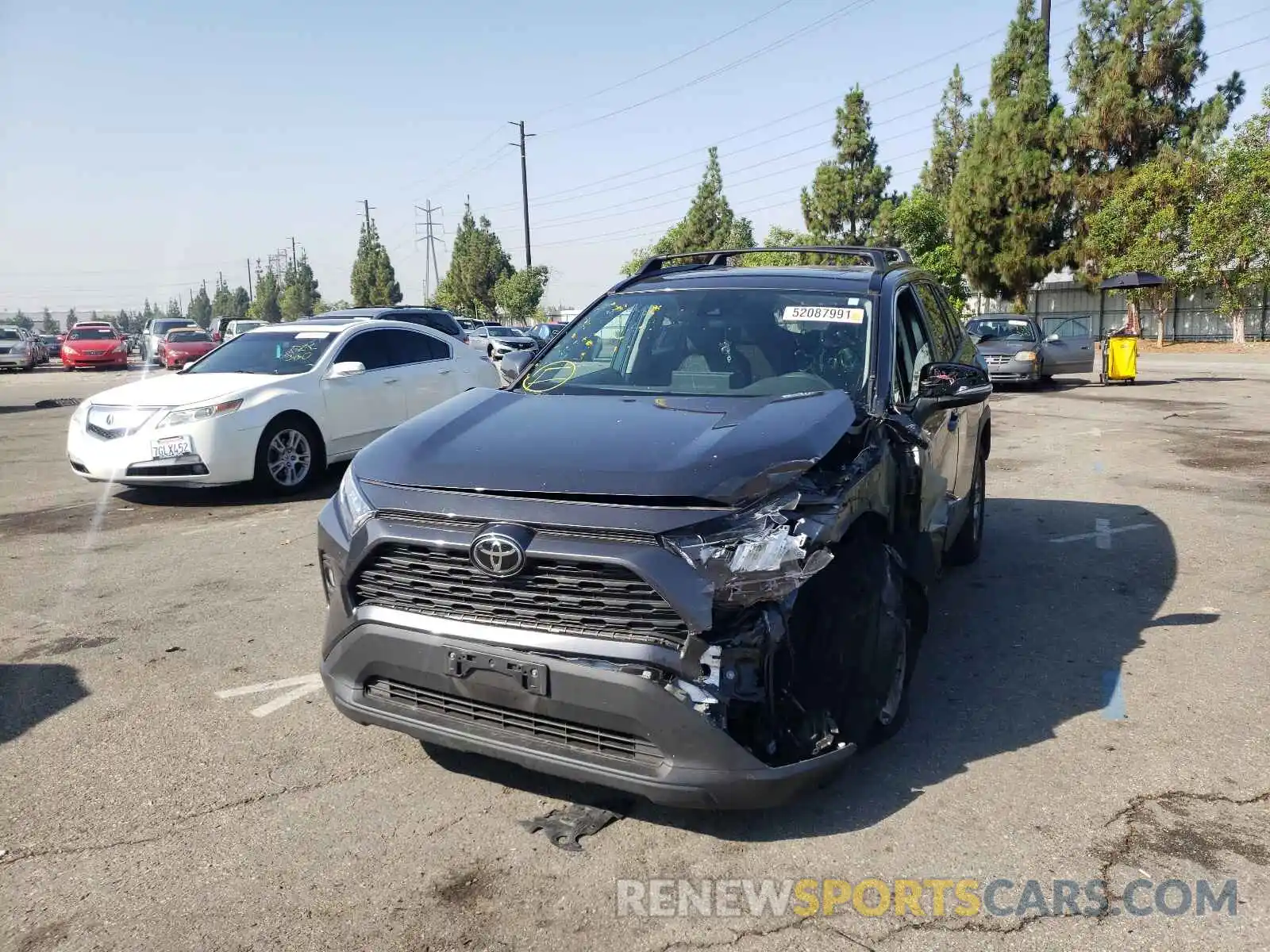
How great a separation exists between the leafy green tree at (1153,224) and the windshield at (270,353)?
3241 cm

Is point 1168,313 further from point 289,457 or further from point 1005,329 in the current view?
point 289,457

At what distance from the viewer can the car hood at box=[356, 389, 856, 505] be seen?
9.91 ft

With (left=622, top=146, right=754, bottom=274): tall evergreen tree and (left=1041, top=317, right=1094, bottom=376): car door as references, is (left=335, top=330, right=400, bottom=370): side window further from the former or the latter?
(left=622, top=146, right=754, bottom=274): tall evergreen tree

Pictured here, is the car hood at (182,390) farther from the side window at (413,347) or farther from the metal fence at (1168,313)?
the metal fence at (1168,313)

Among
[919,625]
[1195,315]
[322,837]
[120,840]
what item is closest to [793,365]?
[919,625]

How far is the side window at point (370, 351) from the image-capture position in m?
10.0

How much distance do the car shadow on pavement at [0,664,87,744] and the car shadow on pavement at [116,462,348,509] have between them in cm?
423

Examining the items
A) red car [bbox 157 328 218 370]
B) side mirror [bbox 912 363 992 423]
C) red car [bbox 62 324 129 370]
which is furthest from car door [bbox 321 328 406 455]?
red car [bbox 62 324 129 370]

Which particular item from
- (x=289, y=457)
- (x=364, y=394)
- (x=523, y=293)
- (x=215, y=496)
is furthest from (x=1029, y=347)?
(x=523, y=293)

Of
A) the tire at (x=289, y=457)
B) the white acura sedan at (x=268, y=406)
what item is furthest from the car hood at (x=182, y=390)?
the tire at (x=289, y=457)

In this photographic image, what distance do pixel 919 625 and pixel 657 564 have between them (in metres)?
1.59

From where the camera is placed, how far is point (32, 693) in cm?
443

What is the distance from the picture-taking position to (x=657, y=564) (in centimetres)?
281

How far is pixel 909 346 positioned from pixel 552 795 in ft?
8.37
